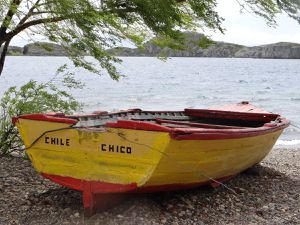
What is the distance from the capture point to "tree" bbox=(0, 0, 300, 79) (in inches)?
318

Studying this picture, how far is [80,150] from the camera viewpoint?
6633 mm

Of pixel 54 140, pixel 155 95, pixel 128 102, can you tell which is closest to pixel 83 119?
pixel 54 140

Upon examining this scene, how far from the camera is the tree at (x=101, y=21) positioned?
808 centimetres

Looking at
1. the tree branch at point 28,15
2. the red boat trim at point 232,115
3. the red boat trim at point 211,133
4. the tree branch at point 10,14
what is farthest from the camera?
the red boat trim at point 232,115

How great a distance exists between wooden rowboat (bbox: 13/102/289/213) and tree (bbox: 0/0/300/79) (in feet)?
5.27

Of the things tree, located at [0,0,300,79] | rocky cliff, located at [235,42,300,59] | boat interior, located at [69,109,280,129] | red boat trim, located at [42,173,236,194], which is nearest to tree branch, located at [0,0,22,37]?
tree, located at [0,0,300,79]

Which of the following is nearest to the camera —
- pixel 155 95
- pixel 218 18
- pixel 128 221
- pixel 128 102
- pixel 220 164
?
pixel 128 221

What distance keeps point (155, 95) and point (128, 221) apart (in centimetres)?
3687

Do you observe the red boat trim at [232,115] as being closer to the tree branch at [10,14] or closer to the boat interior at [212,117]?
the boat interior at [212,117]

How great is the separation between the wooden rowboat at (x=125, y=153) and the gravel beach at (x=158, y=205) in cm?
27

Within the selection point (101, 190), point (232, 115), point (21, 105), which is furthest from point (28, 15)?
point (232, 115)

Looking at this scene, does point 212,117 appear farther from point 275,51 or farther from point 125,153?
point 275,51

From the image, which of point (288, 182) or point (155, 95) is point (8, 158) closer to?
point (288, 182)

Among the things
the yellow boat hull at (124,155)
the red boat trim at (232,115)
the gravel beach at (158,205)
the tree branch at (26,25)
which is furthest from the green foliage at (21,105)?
the red boat trim at (232,115)
